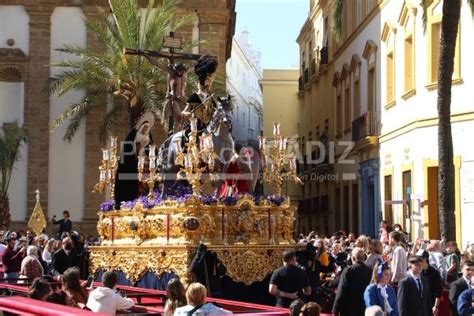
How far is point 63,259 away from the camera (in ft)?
60.6

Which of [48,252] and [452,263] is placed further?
[48,252]

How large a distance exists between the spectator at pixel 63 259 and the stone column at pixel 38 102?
1507 centimetres

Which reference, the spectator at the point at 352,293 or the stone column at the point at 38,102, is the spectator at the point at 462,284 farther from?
the stone column at the point at 38,102

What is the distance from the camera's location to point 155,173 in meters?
18.0

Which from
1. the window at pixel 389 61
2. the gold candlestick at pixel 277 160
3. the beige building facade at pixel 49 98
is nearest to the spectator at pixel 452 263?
the gold candlestick at pixel 277 160

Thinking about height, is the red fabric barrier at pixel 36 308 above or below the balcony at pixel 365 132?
below

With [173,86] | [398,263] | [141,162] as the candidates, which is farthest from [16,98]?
[398,263]

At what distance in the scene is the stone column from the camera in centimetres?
3366

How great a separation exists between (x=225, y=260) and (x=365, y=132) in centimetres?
1789

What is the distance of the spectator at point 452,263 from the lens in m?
15.2

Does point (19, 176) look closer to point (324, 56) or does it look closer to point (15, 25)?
point (15, 25)

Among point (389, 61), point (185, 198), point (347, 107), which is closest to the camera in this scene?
point (185, 198)

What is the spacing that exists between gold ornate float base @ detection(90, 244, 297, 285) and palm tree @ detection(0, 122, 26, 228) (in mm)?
16255

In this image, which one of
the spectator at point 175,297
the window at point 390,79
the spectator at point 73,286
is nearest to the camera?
the spectator at point 175,297
